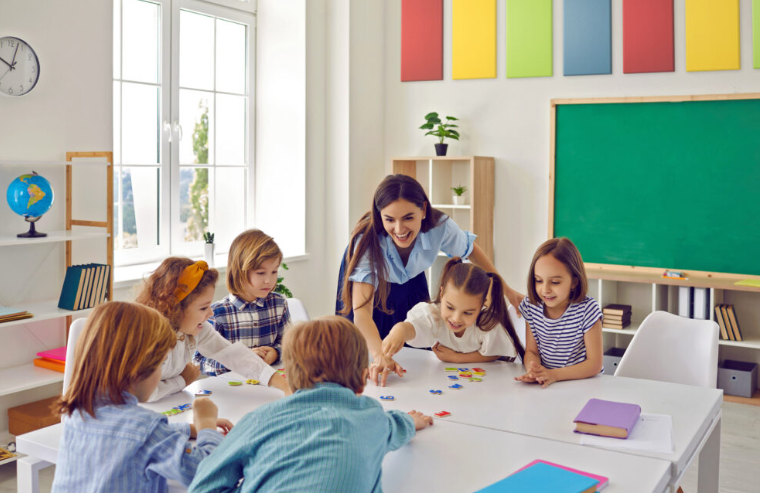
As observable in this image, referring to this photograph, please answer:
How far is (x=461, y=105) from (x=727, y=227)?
1901 mm

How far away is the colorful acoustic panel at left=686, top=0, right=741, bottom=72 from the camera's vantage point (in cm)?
413

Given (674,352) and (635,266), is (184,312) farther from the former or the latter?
(635,266)

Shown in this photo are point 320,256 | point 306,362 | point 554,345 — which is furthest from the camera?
point 320,256

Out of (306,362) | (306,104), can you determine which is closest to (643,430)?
(306,362)

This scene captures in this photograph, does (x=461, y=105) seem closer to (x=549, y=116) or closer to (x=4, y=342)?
(x=549, y=116)

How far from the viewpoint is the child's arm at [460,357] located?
2.36m

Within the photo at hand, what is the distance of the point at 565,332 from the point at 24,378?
2.34 meters

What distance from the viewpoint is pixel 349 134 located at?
493 centimetres

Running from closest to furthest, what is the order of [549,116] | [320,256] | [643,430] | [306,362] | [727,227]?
1. [306,362]
2. [643,430]
3. [727,227]
4. [549,116]
5. [320,256]

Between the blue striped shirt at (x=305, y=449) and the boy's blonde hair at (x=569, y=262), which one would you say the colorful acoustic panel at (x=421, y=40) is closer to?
the boy's blonde hair at (x=569, y=262)

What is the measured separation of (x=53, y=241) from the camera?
10.7 feet

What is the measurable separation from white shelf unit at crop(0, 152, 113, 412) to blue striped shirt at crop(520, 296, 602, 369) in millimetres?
2098

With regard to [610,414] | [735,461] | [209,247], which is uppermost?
[209,247]

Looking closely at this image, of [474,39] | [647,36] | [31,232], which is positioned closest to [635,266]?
[647,36]
